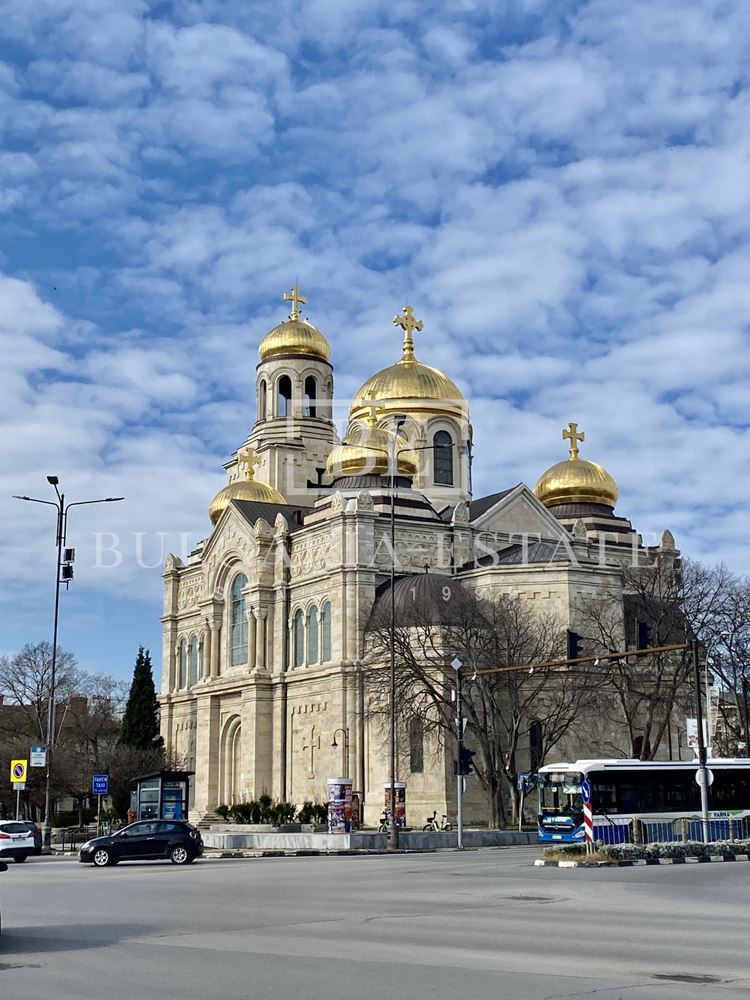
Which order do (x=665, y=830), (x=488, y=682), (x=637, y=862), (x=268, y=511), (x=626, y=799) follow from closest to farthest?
(x=637, y=862), (x=665, y=830), (x=626, y=799), (x=488, y=682), (x=268, y=511)

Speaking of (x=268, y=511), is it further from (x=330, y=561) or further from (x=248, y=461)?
(x=330, y=561)

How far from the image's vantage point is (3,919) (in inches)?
667

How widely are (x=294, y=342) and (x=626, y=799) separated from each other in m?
45.0

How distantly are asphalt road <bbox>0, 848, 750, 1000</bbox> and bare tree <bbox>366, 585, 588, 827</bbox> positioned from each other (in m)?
24.8

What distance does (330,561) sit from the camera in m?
61.7

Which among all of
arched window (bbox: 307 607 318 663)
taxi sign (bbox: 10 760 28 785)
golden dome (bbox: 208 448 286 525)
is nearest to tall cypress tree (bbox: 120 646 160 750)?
golden dome (bbox: 208 448 286 525)

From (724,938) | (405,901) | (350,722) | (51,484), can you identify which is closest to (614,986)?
(724,938)

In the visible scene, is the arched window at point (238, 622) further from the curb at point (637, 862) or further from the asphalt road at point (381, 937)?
the asphalt road at point (381, 937)

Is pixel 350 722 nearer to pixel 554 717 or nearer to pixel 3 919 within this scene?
pixel 554 717

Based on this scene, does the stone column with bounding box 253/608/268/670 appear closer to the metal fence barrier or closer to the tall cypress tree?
the tall cypress tree

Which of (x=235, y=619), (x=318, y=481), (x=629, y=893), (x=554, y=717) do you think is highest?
(x=318, y=481)

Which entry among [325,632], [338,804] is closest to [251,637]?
[325,632]

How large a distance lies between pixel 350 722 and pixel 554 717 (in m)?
10.6

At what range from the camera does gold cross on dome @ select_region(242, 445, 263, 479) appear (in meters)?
74.0
